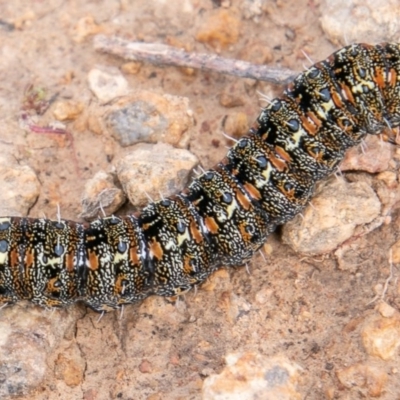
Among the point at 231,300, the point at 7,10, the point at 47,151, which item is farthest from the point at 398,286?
→ the point at 7,10

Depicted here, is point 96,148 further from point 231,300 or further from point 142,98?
point 231,300

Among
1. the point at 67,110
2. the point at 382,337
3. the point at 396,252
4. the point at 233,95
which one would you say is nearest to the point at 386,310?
the point at 382,337

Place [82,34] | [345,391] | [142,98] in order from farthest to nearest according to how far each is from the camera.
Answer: [82,34], [142,98], [345,391]

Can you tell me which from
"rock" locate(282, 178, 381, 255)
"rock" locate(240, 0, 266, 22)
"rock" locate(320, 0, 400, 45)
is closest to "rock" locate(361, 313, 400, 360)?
"rock" locate(282, 178, 381, 255)

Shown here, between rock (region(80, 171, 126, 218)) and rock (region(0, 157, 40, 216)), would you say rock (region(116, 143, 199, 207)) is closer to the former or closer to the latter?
rock (region(80, 171, 126, 218))

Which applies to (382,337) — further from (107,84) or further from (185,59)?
(107,84)

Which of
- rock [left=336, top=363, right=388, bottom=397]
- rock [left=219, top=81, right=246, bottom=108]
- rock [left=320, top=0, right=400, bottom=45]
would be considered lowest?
rock [left=336, top=363, right=388, bottom=397]
